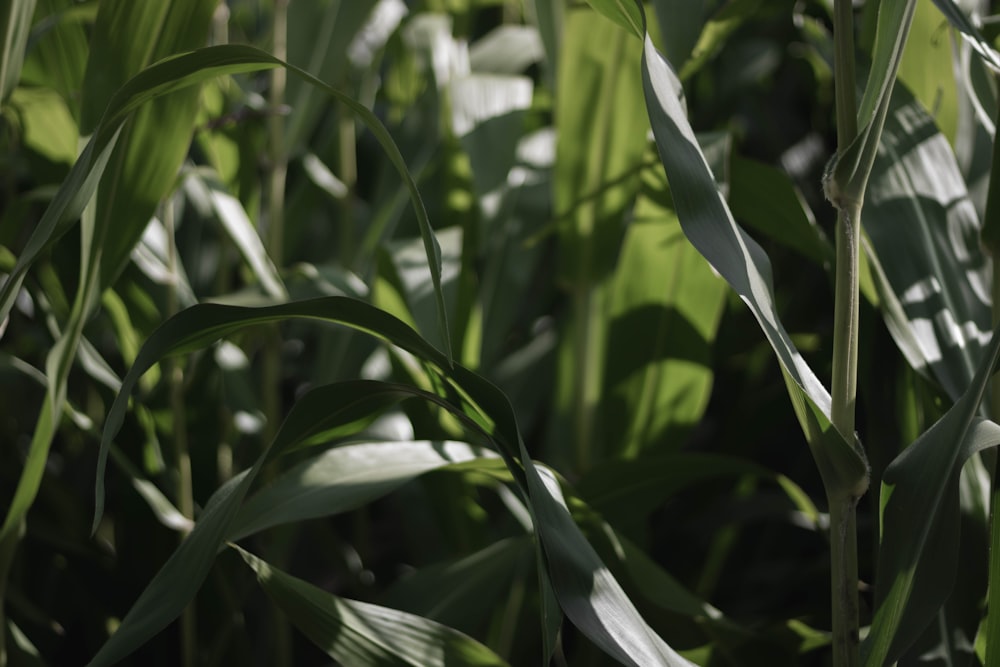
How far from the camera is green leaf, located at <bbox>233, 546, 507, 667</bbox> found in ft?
1.19

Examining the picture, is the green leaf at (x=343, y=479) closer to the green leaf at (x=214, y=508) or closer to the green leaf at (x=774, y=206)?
the green leaf at (x=214, y=508)

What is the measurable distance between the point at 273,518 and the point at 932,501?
25cm

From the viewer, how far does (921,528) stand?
330mm

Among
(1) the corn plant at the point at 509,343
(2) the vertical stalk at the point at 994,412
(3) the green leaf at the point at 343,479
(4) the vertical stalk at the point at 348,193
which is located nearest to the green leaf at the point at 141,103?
(1) the corn plant at the point at 509,343

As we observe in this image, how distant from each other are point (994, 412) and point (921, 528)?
109 mm

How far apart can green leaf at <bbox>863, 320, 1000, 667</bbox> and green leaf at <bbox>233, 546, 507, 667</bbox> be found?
0.51 ft

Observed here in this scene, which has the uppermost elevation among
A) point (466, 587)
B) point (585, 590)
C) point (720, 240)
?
point (720, 240)

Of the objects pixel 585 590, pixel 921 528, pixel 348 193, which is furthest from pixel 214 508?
pixel 348 193

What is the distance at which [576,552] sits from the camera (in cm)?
32

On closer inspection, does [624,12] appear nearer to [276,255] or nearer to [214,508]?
[214,508]

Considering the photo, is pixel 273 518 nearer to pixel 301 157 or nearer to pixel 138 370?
pixel 138 370

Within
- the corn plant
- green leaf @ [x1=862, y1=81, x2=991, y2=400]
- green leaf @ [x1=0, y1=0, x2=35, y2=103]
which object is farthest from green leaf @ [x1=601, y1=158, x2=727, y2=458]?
green leaf @ [x1=0, y1=0, x2=35, y2=103]

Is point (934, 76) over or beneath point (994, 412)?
over

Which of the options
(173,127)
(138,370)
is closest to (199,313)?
(138,370)
